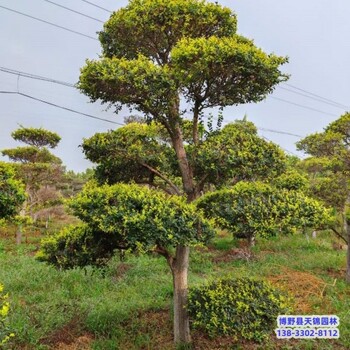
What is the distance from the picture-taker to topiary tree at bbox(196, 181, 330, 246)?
16.2 ft

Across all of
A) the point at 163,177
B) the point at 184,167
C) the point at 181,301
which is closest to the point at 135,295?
the point at 181,301

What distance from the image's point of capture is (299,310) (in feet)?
25.8

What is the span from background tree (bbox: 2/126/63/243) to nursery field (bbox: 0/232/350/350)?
3139mm

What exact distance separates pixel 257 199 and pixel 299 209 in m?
0.64

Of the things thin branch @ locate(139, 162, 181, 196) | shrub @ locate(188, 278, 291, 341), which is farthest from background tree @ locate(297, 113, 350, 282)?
thin branch @ locate(139, 162, 181, 196)

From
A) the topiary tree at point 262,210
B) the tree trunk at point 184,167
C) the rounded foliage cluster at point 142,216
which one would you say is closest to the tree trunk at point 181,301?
the rounded foliage cluster at point 142,216

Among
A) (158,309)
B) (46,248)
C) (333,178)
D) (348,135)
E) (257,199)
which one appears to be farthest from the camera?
(333,178)

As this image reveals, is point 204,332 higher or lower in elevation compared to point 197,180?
lower

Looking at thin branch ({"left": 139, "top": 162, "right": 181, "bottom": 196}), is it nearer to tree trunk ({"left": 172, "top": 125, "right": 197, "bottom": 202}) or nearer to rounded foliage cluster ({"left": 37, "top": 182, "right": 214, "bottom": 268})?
tree trunk ({"left": 172, "top": 125, "right": 197, "bottom": 202})

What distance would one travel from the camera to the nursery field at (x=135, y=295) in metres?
6.34

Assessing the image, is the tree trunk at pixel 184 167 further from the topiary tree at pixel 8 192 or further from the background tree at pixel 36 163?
the background tree at pixel 36 163

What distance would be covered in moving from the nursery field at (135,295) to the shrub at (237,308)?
73cm

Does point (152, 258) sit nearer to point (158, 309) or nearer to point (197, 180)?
point (158, 309)

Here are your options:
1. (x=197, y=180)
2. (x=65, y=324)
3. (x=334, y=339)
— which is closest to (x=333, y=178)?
(x=334, y=339)
